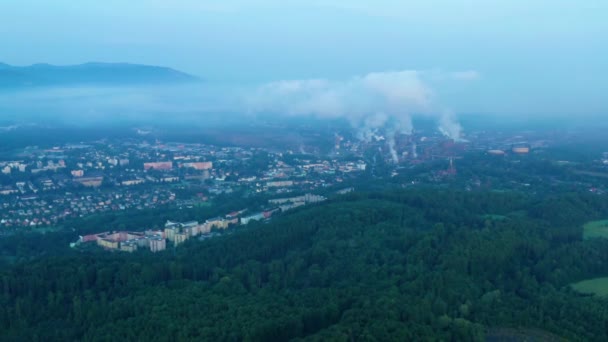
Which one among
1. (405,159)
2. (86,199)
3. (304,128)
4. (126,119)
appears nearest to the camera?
(86,199)

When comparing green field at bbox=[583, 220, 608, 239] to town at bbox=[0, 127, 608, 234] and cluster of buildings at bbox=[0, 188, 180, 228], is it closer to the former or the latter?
town at bbox=[0, 127, 608, 234]

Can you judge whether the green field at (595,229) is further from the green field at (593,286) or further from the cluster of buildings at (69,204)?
the cluster of buildings at (69,204)

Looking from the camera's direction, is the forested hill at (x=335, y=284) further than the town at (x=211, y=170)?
No

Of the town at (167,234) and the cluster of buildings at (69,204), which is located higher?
the cluster of buildings at (69,204)

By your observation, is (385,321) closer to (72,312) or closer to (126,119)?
(72,312)

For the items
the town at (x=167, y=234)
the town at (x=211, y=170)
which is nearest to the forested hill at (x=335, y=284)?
the town at (x=167, y=234)

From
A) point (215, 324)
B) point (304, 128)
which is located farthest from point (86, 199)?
point (304, 128)
